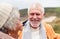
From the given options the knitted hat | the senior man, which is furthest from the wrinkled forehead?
the knitted hat

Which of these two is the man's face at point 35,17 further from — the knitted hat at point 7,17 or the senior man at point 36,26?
the knitted hat at point 7,17

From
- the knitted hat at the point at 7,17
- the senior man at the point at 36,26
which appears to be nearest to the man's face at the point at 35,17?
the senior man at the point at 36,26

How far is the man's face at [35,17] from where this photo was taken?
1.68 m

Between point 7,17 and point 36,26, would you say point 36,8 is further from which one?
point 7,17

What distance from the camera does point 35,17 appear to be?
1.69 meters

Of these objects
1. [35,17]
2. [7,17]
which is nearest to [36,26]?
[35,17]

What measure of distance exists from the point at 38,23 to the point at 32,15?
86mm

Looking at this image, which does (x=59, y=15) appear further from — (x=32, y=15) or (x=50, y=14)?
(x=32, y=15)

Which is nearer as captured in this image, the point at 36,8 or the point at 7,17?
the point at 7,17

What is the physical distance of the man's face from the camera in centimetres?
168

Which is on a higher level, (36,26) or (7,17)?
(7,17)

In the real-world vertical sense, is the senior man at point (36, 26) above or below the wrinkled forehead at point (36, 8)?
→ below

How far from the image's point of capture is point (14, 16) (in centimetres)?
86

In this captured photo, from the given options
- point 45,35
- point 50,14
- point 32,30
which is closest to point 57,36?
point 45,35
